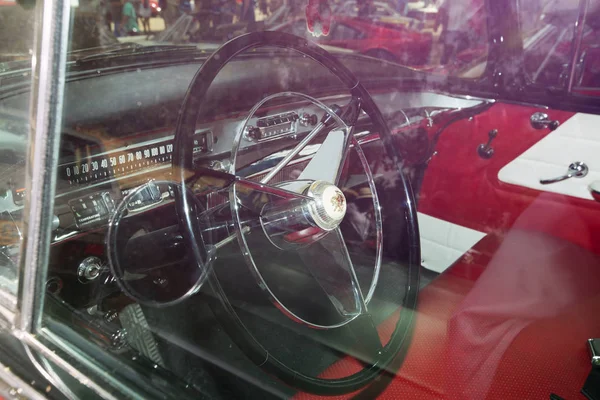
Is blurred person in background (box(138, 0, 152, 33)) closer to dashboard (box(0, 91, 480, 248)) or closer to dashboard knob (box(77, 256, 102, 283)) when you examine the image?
dashboard (box(0, 91, 480, 248))

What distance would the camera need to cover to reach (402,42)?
2811mm

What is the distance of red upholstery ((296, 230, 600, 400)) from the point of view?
3.51ft

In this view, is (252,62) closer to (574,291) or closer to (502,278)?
(502,278)

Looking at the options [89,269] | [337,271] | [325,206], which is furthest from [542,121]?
[89,269]

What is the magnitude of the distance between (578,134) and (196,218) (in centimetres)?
152

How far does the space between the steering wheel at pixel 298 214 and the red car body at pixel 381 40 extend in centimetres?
77

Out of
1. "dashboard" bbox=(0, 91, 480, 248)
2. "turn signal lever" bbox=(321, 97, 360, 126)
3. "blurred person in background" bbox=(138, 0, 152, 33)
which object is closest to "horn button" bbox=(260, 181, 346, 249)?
"dashboard" bbox=(0, 91, 480, 248)

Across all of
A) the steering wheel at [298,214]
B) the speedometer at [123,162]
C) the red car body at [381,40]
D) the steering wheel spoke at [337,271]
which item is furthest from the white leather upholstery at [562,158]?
the speedometer at [123,162]

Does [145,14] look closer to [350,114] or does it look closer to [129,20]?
[129,20]

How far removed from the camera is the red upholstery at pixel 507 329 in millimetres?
1071

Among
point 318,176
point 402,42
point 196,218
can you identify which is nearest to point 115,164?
point 196,218

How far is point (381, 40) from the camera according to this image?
294 cm

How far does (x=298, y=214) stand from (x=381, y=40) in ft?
7.43

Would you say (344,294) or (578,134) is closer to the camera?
(344,294)
